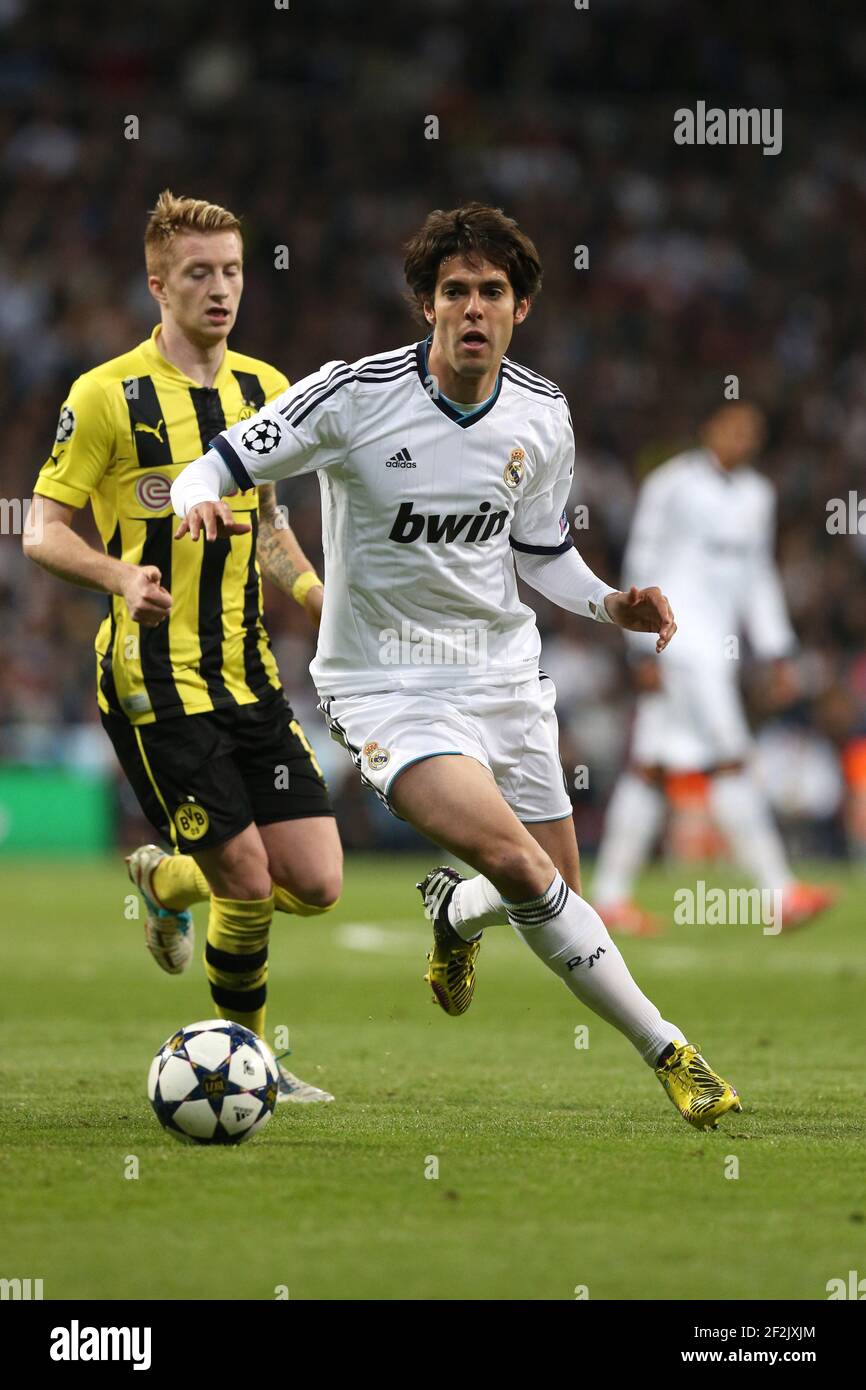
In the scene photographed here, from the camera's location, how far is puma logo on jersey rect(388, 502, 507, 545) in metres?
5.80

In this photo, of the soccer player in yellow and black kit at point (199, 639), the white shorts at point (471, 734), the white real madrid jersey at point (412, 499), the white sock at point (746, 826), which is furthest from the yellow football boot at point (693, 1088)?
the white sock at point (746, 826)

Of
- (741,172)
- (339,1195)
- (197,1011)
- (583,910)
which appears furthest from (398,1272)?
(741,172)

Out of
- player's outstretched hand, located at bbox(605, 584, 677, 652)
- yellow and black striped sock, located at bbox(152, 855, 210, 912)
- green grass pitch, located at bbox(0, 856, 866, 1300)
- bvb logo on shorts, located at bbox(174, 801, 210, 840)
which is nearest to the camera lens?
green grass pitch, located at bbox(0, 856, 866, 1300)

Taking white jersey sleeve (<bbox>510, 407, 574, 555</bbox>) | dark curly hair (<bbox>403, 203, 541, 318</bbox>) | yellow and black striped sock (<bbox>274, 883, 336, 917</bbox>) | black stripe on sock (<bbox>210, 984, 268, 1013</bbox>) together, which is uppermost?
dark curly hair (<bbox>403, 203, 541, 318</bbox>)

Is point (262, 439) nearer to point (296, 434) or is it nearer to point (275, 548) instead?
point (296, 434)

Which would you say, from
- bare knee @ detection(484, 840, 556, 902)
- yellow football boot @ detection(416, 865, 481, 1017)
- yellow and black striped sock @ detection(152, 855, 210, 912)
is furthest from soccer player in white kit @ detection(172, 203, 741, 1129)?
yellow and black striped sock @ detection(152, 855, 210, 912)

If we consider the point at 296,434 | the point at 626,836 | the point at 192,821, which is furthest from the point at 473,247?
the point at 626,836

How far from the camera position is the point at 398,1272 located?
396 cm

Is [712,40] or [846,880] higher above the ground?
[712,40]

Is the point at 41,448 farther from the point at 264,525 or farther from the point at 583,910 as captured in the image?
the point at 583,910

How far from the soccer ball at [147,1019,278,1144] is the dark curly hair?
88.5 inches

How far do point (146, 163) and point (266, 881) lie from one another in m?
17.9

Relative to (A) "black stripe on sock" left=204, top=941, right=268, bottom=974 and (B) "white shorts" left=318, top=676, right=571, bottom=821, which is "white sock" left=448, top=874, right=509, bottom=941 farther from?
(A) "black stripe on sock" left=204, top=941, right=268, bottom=974

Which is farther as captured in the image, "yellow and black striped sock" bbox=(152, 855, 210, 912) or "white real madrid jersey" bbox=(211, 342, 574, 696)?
"yellow and black striped sock" bbox=(152, 855, 210, 912)
